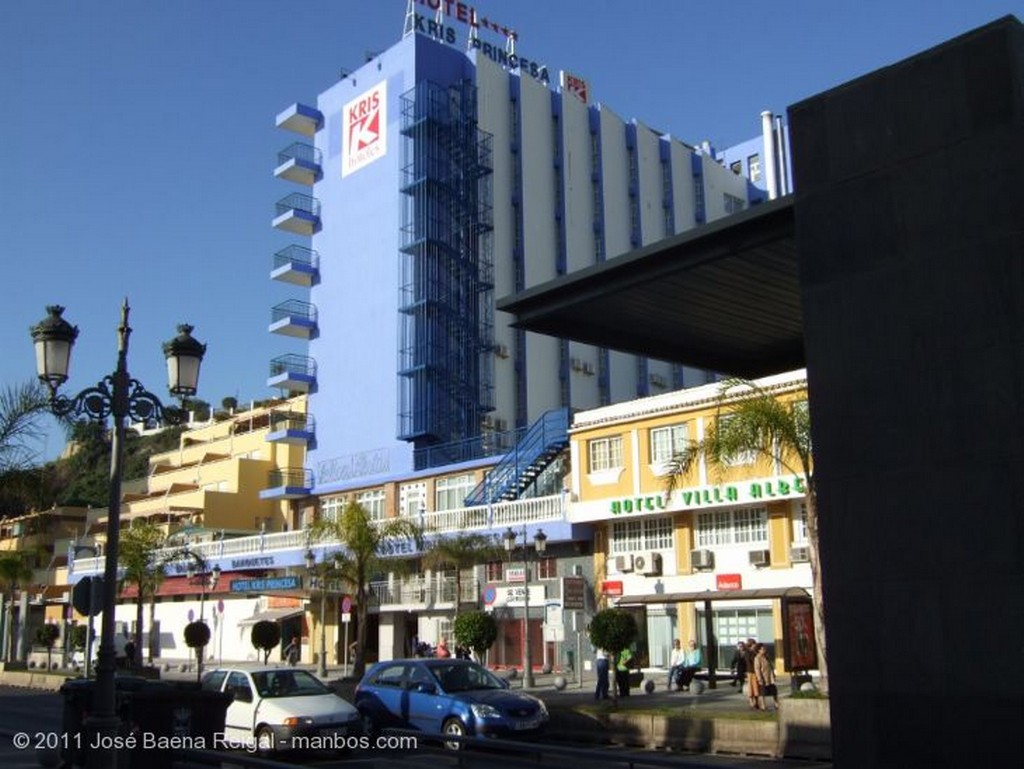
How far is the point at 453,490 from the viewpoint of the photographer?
49.6 meters

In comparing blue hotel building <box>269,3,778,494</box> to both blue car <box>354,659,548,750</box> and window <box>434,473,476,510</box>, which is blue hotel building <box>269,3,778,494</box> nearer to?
window <box>434,473,476,510</box>

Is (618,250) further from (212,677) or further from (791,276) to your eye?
(791,276)

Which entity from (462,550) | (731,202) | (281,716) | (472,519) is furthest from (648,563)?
(731,202)

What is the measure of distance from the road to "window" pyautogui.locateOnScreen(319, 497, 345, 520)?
2399cm

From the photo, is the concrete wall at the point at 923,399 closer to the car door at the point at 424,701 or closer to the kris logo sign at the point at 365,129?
the car door at the point at 424,701

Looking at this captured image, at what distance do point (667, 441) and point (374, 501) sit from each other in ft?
70.7

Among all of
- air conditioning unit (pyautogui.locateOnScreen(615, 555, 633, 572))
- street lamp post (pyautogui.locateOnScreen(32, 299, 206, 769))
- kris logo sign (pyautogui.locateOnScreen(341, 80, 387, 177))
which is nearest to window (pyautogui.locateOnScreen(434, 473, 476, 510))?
air conditioning unit (pyautogui.locateOnScreen(615, 555, 633, 572))

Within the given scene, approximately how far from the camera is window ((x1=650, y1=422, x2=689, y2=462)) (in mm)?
35812

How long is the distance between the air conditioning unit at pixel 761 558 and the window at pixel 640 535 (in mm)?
3578

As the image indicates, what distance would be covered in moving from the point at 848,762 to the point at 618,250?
56.3 metres

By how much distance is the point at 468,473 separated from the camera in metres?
48.8

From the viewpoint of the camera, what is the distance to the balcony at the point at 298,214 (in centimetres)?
6053

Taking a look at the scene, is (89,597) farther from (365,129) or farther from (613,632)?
(365,129)

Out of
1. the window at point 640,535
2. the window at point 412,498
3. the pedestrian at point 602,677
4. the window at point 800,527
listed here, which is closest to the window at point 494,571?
the window at point 640,535
